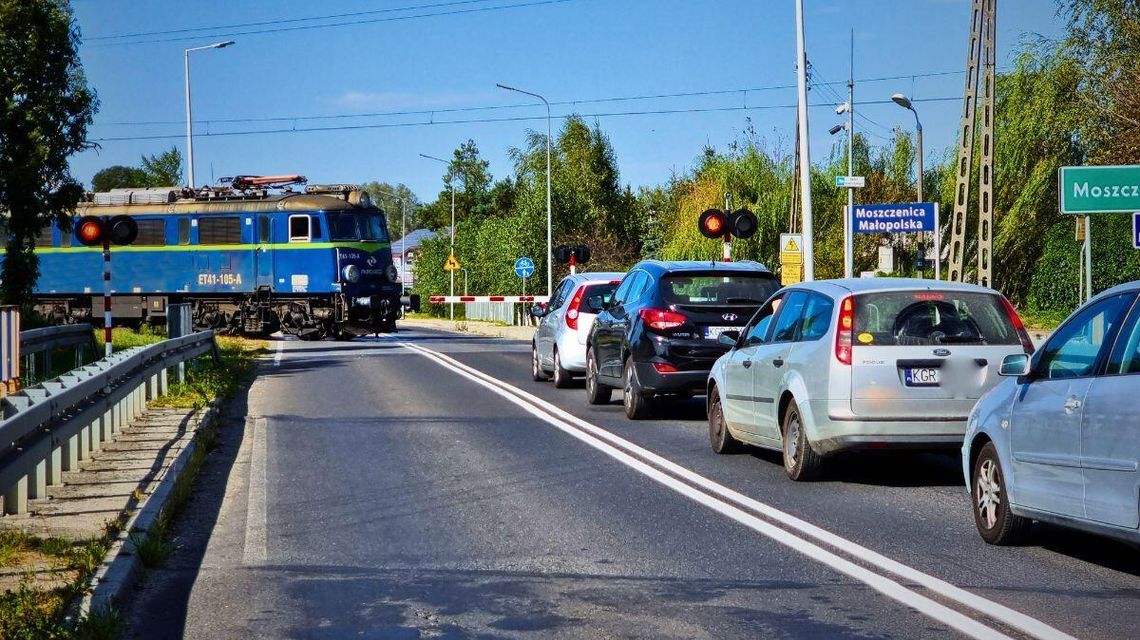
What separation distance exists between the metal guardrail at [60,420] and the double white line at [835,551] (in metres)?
4.02

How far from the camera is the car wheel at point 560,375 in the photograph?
20.7 m

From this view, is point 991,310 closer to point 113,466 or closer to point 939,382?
point 939,382

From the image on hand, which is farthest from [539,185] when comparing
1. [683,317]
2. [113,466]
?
[113,466]

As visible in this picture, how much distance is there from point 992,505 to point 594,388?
9.96 meters

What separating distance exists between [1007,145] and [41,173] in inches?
1080

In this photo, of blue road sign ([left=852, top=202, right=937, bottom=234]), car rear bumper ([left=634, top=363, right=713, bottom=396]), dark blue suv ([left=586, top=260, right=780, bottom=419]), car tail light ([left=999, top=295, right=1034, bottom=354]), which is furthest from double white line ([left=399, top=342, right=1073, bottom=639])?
blue road sign ([left=852, top=202, right=937, bottom=234])

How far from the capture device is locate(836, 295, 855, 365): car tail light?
10.1 m

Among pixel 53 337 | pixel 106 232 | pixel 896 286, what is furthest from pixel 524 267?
pixel 896 286

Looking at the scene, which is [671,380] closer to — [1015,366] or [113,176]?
[1015,366]

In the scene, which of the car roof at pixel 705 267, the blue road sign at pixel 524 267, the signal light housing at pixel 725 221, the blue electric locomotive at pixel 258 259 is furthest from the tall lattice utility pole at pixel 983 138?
the blue road sign at pixel 524 267

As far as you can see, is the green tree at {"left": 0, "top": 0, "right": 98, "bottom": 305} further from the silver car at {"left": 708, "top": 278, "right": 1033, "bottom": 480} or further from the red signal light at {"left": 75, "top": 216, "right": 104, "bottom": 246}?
the silver car at {"left": 708, "top": 278, "right": 1033, "bottom": 480}

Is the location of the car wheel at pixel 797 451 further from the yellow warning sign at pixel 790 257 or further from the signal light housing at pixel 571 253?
the signal light housing at pixel 571 253

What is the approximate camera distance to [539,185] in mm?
61875

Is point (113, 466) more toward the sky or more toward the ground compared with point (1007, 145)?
more toward the ground
